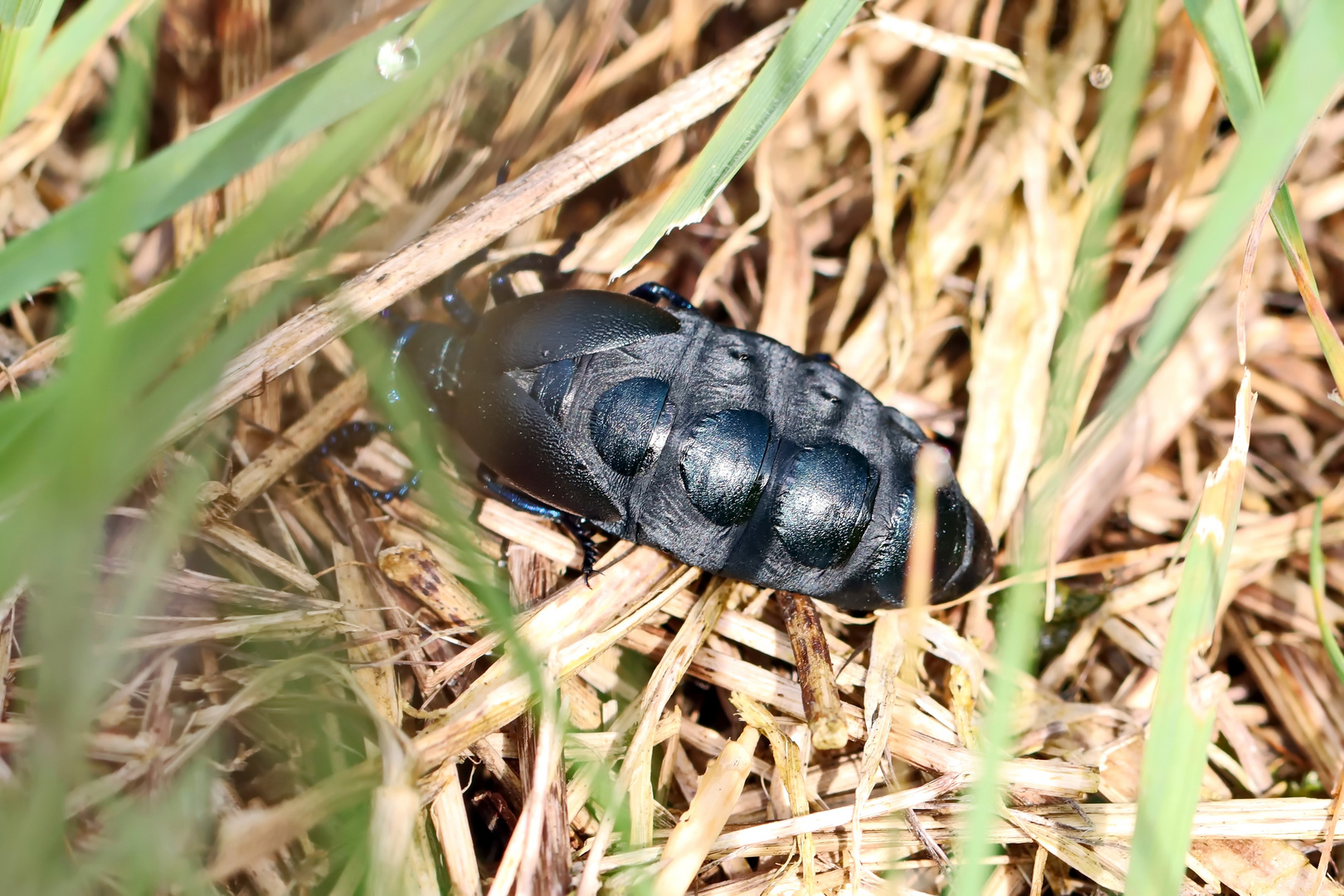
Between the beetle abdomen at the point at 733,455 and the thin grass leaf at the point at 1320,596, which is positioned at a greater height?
the beetle abdomen at the point at 733,455

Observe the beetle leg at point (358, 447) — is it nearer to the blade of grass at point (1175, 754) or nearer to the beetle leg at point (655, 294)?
the beetle leg at point (655, 294)

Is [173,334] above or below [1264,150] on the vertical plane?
below

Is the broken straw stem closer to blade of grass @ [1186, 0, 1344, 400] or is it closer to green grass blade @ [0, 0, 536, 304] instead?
blade of grass @ [1186, 0, 1344, 400]

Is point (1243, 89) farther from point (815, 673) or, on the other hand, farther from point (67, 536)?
point (67, 536)

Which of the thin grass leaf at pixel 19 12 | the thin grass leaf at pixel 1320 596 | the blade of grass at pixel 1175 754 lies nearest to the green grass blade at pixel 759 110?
the blade of grass at pixel 1175 754

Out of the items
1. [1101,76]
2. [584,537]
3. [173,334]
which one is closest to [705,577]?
[584,537]

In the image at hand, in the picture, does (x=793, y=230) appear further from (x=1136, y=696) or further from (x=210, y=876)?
(x=210, y=876)
